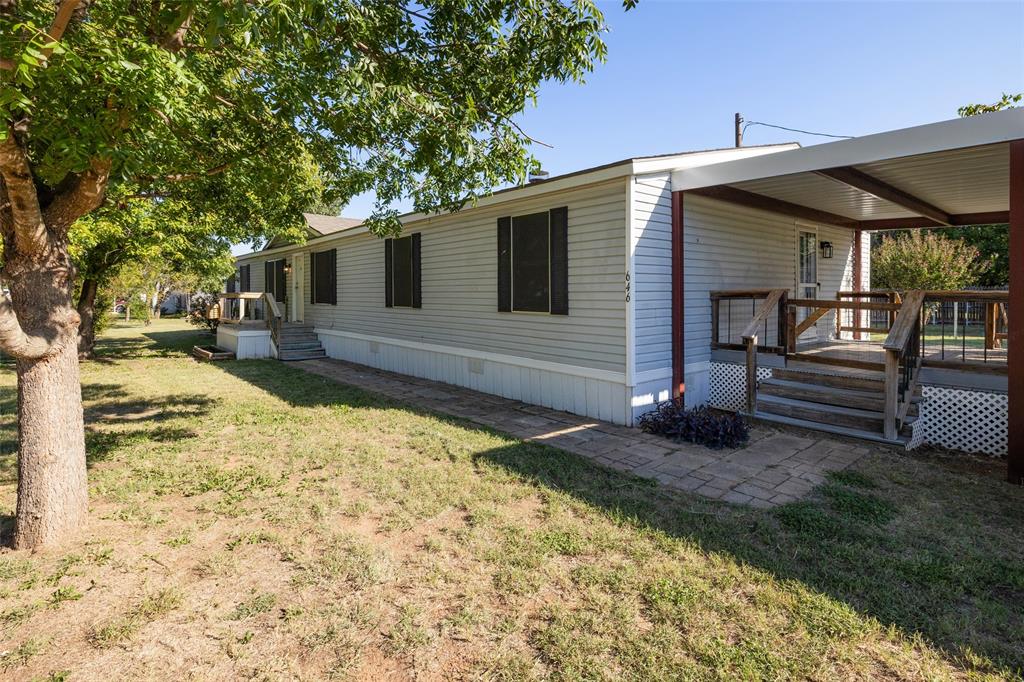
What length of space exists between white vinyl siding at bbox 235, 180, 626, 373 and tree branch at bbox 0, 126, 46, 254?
5380 millimetres

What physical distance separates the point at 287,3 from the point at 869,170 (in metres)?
6.05

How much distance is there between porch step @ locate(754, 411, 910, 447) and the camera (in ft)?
18.6

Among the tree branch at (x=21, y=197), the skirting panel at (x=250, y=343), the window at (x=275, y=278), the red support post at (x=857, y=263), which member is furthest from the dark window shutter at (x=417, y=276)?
the red support post at (x=857, y=263)

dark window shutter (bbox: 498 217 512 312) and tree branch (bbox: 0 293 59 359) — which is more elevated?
dark window shutter (bbox: 498 217 512 312)

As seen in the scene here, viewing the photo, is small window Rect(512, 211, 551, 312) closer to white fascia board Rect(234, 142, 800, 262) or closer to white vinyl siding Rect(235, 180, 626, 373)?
white vinyl siding Rect(235, 180, 626, 373)

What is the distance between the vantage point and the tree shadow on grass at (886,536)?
265 centimetres

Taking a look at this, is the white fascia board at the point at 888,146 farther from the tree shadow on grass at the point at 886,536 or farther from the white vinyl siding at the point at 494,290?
the tree shadow on grass at the point at 886,536

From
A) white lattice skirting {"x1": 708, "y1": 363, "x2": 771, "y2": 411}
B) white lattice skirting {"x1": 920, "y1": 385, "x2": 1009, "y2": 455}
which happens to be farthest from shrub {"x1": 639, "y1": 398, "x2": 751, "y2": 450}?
white lattice skirting {"x1": 920, "y1": 385, "x2": 1009, "y2": 455}

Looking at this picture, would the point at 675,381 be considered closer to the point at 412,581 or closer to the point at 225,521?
the point at 412,581

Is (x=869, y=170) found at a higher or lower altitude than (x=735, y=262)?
higher

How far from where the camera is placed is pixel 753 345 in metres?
6.62

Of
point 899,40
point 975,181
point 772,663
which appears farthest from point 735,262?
point 772,663

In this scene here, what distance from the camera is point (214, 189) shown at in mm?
6730

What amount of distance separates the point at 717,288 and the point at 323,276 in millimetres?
10336
